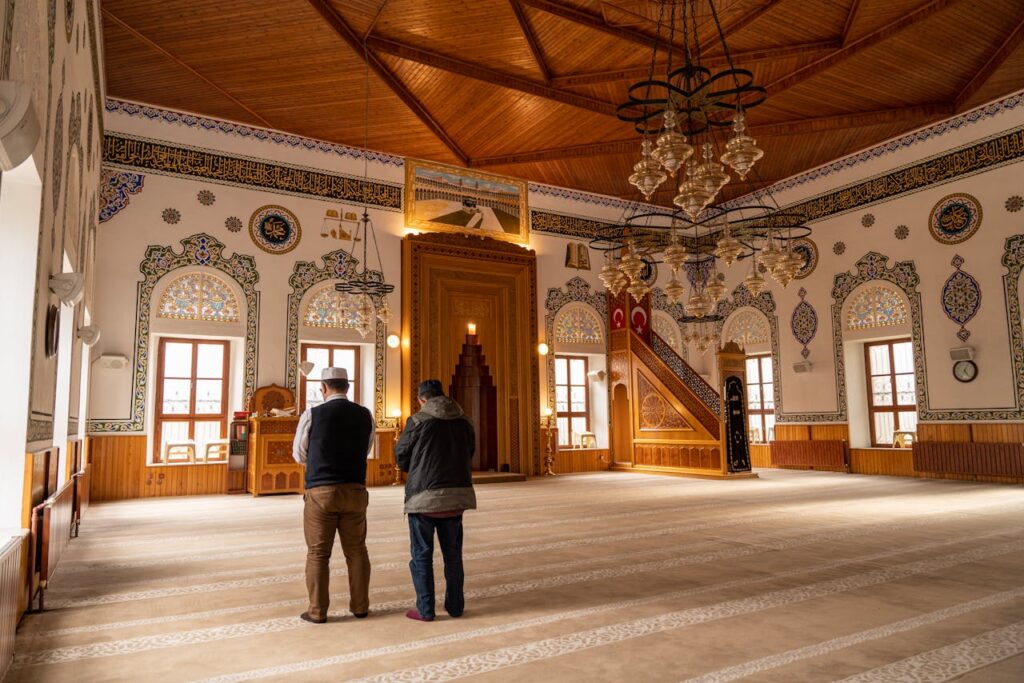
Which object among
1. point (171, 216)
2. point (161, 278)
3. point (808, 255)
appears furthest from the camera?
point (808, 255)

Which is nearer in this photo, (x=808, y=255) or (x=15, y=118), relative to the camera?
(x=15, y=118)

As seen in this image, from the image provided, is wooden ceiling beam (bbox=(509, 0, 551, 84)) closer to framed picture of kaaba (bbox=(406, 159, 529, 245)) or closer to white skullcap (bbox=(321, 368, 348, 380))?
framed picture of kaaba (bbox=(406, 159, 529, 245))

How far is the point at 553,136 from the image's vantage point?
951 centimetres

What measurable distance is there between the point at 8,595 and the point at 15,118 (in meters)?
1.52

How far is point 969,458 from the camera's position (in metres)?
8.34

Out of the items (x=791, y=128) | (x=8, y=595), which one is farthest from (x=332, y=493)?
(x=791, y=128)

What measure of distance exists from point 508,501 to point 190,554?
3.32 m

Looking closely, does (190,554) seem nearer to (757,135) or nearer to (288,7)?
(288,7)

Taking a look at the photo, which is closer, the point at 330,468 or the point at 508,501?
the point at 330,468

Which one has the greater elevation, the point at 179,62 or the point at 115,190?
the point at 179,62

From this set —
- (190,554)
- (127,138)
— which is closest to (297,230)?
(127,138)

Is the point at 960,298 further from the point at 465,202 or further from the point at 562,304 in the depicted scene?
the point at 465,202

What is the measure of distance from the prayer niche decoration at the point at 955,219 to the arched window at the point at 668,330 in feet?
13.5

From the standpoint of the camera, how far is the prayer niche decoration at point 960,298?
8.45 meters
